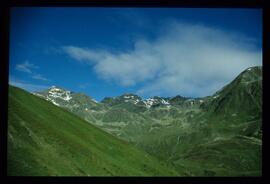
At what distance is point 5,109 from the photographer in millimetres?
9891

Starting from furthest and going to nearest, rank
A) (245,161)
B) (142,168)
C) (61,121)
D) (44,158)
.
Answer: (245,161) < (61,121) < (142,168) < (44,158)

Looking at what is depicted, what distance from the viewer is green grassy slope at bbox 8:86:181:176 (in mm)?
29688

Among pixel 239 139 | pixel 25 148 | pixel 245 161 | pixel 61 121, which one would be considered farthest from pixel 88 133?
pixel 239 139

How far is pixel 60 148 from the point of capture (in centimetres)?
3791

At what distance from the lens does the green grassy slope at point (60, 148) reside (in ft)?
97.4

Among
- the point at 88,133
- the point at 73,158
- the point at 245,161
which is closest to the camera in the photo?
the point at 73,158

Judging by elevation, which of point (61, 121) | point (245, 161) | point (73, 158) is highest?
point (61, 121)

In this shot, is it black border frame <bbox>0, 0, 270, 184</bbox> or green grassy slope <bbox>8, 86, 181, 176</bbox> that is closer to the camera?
black border frame <bbox>0, 0, 270, 184</bbox>

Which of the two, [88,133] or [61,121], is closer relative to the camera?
[61,121]
